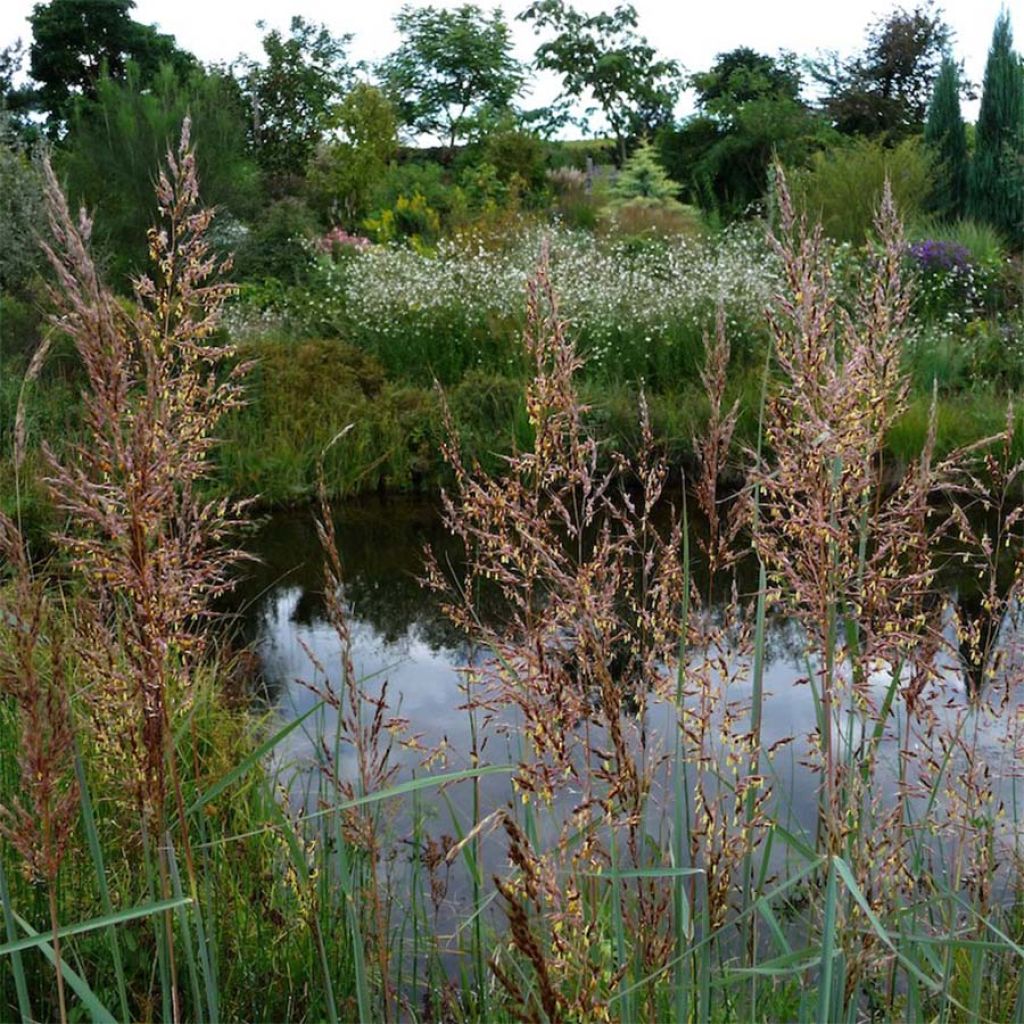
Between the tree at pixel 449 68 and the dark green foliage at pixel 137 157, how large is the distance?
1418 centimetres

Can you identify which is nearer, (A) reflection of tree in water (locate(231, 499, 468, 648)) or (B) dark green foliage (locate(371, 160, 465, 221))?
(A) reflection of tree in water (locate(231, 499, 468, 648))

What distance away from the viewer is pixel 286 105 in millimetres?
23938

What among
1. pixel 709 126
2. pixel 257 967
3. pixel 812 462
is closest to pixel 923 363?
pixel 257 967

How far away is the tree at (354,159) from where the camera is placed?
19.5 metres

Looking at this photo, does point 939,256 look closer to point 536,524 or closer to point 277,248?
point 277,248

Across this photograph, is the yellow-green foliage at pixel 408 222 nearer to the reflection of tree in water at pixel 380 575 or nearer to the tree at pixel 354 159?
the tree at pixel 354 159

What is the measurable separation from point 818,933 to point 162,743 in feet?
3.70

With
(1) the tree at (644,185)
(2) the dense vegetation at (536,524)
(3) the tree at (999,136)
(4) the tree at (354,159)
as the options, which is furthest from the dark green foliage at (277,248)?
(3) the tree at (999,136)

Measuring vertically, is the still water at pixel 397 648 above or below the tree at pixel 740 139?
below

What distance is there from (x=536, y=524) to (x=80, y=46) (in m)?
35.0

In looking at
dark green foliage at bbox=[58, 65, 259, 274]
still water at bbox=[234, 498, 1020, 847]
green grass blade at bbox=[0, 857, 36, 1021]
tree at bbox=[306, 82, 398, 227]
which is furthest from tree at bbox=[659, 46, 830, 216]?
green grass blade at bbox=[0, 857, 36, 1021]

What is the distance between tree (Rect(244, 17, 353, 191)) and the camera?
75.7ft

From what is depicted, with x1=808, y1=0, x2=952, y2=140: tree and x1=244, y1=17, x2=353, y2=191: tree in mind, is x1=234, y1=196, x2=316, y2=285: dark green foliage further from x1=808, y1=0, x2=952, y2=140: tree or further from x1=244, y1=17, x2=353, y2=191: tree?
x1=808, y1=0, x2=952, y2=140: tree

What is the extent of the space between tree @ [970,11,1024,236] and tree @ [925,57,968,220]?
0.29m
